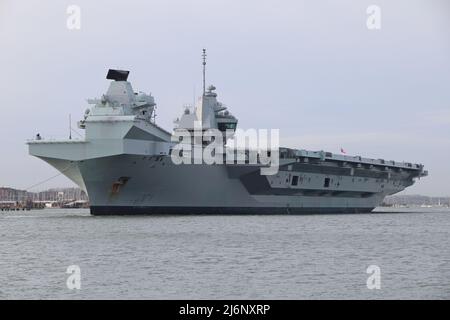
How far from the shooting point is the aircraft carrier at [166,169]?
40688 millimetres

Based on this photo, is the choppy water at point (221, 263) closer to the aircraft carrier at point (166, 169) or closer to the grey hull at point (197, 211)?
the aircraft carrier at point (166, 169)

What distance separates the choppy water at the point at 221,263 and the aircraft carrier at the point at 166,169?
8.00 metres

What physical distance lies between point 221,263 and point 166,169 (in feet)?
72.3

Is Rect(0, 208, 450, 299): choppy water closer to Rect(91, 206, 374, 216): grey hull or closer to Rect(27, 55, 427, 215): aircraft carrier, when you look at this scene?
Rect(27, 55, 427, 215): aircraft carrier

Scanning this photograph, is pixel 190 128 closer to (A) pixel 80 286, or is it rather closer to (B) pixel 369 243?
(B) pixel 369 243

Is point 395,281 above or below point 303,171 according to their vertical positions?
below

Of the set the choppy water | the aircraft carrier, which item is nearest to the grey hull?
the aircraft carrier

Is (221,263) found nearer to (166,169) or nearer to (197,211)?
(166,169)

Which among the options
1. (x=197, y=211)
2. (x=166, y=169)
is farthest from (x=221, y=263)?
(x=197, y=211)

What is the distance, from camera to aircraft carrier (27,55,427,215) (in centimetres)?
4069

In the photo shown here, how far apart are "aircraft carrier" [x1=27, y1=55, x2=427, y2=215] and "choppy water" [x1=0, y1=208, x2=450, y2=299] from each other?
8.00m
